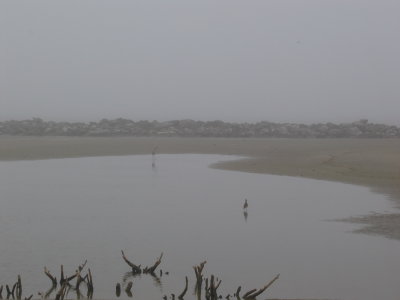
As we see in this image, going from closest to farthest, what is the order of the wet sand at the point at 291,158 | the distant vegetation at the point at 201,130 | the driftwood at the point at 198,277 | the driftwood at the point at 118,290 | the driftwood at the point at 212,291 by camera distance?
the driftwood at the point at 212,291, the driftwood at the point at 198,277, the driftwood at the point at 118,290, the wet sand at the point at 291,158, the distant vegetation at the point at 201,130

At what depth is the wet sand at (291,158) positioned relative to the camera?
2092cm

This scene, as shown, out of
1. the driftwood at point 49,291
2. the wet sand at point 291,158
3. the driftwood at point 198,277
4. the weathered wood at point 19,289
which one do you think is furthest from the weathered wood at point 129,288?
the wet sand at point 291,158

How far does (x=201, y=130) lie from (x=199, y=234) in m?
42.6

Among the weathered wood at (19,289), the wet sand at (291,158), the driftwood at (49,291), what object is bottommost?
the driftwood at (49,291)

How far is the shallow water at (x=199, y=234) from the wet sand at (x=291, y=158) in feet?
3.40

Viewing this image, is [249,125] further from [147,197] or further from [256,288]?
[256,288]

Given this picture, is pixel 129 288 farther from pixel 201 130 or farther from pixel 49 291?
pixel 201 130

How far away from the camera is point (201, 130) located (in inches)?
2195

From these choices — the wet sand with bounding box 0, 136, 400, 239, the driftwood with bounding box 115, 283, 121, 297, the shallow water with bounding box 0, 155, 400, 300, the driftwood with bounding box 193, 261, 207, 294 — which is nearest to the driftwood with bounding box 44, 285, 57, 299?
the shallow water with bounding box 0, 155, 400, 300

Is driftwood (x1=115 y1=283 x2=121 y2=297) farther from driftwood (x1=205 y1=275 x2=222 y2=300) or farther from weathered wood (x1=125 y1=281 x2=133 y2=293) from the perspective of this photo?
driftwood (x1=205 y1=275 x2=222 y2=300)

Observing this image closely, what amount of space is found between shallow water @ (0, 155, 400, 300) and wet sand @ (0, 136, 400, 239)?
1.04m

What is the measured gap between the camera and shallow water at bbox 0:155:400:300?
993cm

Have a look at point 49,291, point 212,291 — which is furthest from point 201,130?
point 212,291

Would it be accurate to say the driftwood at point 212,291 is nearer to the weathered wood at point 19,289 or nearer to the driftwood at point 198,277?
the driftwood at point 198,277
